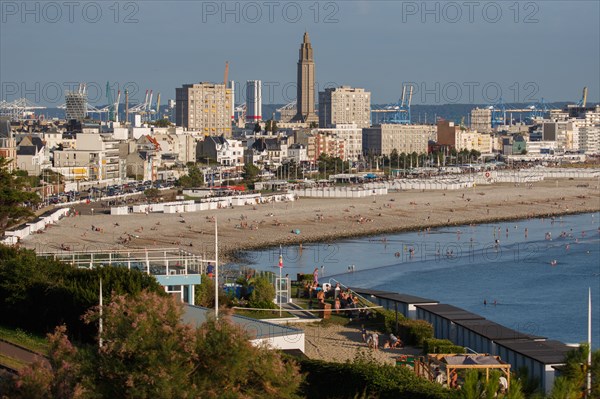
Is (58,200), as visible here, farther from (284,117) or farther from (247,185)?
(284,117)

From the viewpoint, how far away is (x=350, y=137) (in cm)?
10156

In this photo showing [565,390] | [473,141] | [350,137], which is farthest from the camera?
[473,141]

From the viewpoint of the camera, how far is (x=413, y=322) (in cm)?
1612

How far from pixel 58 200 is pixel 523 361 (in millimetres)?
37324

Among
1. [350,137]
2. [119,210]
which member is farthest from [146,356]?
[350,137]

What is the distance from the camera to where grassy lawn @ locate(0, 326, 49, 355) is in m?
13.7

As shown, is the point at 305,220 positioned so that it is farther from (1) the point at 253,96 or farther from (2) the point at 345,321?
(1) the point at 253,96

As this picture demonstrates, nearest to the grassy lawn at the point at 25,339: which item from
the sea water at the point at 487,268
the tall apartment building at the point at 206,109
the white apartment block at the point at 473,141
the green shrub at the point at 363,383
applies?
the green shrub at the point at 363,383

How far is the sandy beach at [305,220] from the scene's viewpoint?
35.8 m

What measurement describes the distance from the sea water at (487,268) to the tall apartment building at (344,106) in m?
81.6

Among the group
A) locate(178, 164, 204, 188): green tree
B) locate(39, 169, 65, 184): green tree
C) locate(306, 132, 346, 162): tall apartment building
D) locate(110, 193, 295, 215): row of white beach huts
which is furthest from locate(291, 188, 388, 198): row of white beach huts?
locate(306, 132, 346, 162): tall apartment building

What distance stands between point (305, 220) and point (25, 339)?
100 feet

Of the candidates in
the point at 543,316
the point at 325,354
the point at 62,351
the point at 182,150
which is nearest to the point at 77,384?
the point at 62,351

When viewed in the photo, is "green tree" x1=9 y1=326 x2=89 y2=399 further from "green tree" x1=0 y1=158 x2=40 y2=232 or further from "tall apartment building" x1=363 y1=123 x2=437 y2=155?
"tall apartment building" x1=363 y1=123 x2=437 y2=155
